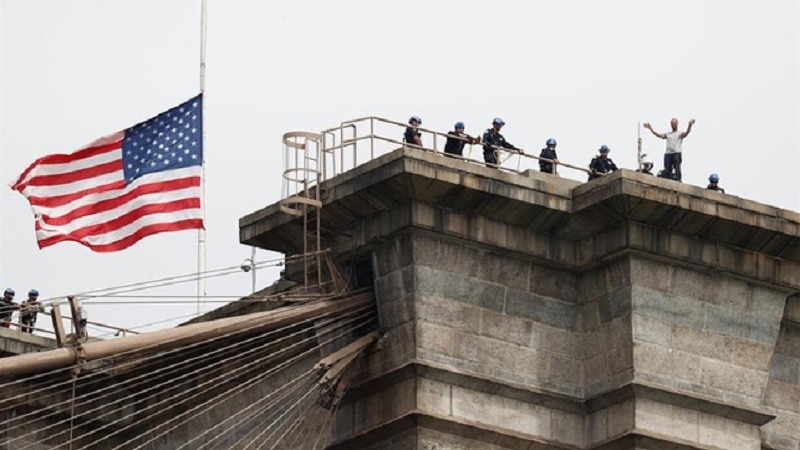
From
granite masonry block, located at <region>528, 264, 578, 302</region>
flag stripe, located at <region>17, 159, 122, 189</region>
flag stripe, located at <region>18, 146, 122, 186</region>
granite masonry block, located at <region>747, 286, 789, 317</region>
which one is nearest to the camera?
granite masonry block, located at <region>528, 264, 578, 302</region>

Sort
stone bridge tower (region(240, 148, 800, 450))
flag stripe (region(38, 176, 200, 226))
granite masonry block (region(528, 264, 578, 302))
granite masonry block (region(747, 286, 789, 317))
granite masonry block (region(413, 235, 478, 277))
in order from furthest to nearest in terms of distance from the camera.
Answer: flag stripe (region(38, 176, 200, 226)), granite masonry block (region(747, 286, 789, 317)), granite masonry block (region(528, 264, 578, 302)), granite masonry block (region(413, 235, 478, 277)), stone bridge tower (region(240, 148, 800, 450))

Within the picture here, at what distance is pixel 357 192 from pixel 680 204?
231 inches

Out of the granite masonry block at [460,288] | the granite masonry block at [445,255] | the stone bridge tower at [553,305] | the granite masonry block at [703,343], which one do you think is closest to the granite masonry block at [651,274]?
the stone bridge tower at [553,305]

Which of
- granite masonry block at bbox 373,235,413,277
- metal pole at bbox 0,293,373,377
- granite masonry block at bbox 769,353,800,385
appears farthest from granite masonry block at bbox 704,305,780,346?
metal pole at bbox 0,293,373,377

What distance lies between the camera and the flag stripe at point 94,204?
65438 mm

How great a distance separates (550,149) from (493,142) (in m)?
1.44

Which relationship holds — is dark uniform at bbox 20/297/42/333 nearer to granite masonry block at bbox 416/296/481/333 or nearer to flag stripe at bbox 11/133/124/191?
flag stripe at bbox 11/133/124/191

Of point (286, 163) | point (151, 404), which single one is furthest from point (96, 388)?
point (286, 163)

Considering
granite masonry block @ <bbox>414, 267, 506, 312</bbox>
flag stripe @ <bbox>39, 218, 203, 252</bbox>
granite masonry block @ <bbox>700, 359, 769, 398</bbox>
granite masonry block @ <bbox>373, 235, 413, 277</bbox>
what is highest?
flag stripe @ <bbox>39, 218, 203, 252</bbox>

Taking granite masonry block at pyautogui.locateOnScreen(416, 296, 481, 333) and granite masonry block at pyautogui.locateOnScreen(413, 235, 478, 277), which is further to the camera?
granite masonry block at pyautogui.locateOnScreen(413, 235, 478, 277)

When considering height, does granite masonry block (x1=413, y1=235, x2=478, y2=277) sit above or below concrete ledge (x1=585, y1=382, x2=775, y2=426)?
above

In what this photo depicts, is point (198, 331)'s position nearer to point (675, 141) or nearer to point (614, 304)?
point (614, 304)

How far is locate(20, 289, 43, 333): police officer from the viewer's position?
60.7 meters

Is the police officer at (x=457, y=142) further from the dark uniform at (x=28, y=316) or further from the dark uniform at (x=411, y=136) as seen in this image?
the dark uniform at (x=28, y=316)
